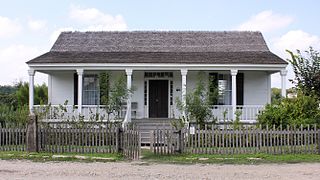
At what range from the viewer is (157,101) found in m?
26.2

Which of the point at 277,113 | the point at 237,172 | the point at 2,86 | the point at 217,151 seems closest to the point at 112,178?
the point at 237,172

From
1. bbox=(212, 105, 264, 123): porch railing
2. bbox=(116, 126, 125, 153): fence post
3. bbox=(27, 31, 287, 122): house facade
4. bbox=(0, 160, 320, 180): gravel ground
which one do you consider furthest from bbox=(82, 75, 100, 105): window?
bbox=(0, 160, 320, 180): gravel ground

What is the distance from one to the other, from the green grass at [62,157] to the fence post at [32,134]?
0.41m

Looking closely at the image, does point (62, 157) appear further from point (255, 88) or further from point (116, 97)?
point (255, 88)

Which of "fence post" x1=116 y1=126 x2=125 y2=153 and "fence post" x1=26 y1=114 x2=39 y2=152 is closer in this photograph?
"fence post" x1=116 y1=126 x2=125 y2=153

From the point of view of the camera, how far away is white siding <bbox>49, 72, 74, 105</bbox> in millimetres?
26469

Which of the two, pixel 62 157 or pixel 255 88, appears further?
pixel 255 88

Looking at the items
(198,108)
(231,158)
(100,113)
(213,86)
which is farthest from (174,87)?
(231,158)

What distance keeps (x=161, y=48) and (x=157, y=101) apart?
10.1 feet

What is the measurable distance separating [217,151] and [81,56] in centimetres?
1091

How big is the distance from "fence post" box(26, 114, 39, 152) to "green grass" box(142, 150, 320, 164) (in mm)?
4088

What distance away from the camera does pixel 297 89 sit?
23203mm

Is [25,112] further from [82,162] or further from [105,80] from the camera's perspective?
[82,162]

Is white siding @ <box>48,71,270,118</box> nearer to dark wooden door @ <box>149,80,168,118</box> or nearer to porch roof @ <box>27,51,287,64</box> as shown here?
dark wooden door @ <box>149,80,168,118</box>
